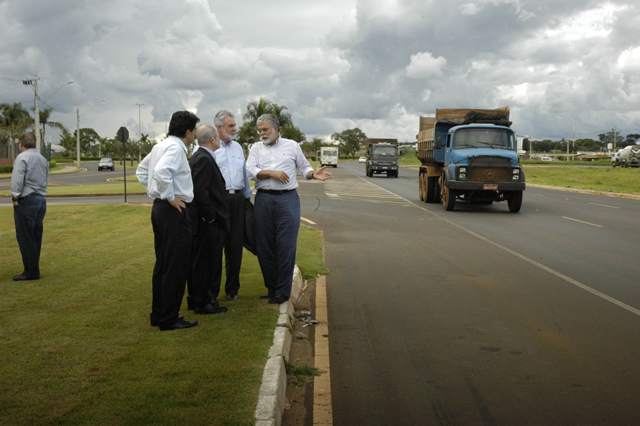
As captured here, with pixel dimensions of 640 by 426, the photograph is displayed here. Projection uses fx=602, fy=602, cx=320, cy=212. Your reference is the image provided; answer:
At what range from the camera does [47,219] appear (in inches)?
568

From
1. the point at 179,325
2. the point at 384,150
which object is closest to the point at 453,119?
the point at 179,325

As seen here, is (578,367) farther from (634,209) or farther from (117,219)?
(634,209)

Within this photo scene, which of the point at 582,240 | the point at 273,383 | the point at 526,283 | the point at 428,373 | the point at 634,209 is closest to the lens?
the point at 273,383

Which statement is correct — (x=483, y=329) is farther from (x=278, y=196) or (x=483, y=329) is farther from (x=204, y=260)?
(x=204, y=260)

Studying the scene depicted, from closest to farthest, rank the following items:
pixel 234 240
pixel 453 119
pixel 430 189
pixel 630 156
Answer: pixel 234 240, pixel 453 119, pixel 430 189, pixel 630 156

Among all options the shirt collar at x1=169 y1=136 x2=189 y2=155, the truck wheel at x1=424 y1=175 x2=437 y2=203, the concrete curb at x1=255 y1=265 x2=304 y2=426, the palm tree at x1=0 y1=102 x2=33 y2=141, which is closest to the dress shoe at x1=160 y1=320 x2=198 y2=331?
the concrete curb at x1=255 y1=265 x2=304 y2=426

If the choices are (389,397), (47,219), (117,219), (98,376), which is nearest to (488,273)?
(389,397)

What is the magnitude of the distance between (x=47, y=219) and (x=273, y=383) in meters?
12.1

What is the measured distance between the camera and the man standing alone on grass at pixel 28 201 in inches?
299

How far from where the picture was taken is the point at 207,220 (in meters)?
5.85

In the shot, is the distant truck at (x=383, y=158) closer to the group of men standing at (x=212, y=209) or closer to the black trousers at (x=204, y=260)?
the group of men standing at (x=212, y=209)

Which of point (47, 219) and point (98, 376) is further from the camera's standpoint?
point (47, 219)

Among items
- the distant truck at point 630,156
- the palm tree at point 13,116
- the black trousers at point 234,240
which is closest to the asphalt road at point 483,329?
the black trousers at point 234,240

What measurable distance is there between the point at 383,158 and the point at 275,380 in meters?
43.4
